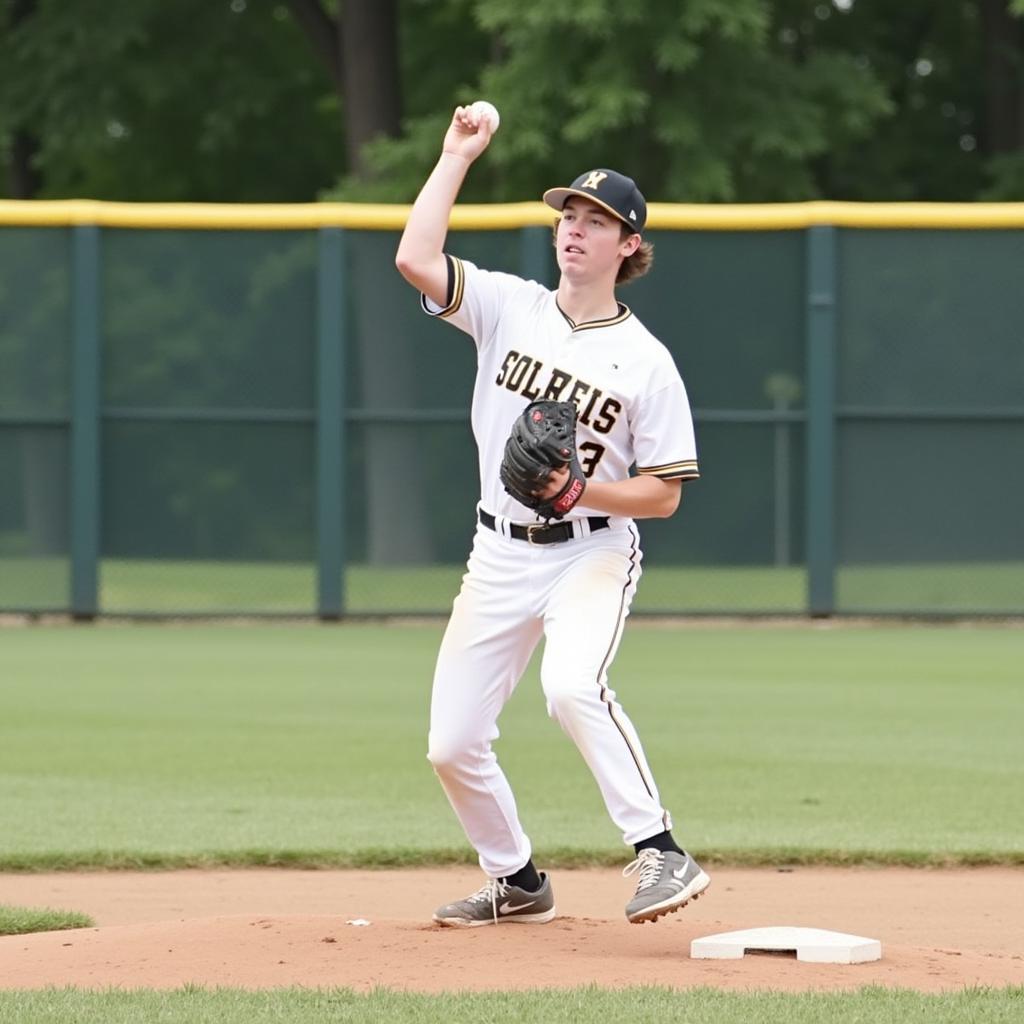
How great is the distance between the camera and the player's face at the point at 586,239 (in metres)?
5.15

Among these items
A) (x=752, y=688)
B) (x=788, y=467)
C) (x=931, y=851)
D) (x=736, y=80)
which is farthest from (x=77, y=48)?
(x=931, y=851)

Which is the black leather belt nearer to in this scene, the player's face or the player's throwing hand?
the player's face

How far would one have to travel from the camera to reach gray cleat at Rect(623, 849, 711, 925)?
4840 mm

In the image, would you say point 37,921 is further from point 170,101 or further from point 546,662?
point 170,101

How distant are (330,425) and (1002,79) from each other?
12927mm

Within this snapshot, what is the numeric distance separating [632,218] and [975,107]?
23421 mm

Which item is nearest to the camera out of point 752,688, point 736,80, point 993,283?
point 752,688

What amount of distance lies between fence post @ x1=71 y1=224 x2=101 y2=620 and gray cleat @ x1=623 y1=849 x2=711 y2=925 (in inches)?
423

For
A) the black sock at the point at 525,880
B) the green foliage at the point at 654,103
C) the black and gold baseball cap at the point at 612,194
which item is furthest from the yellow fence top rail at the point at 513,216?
the black sock at the point at 525,880

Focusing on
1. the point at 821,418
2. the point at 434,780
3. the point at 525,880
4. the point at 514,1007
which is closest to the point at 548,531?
the point at 525,880

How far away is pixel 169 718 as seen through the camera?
33.8 ft

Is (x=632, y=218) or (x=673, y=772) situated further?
(x=673, y=772)

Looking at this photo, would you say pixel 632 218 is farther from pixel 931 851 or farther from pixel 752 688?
pixel 752 688

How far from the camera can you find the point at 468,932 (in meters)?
5.35
